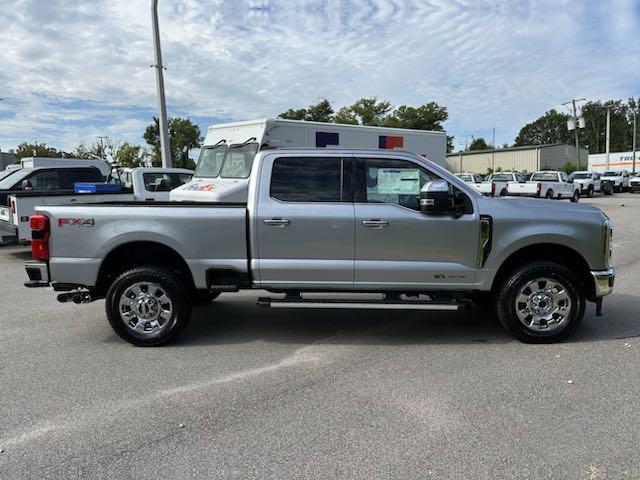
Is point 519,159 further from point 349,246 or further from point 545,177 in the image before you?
point 349,246

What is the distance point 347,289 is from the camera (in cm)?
528

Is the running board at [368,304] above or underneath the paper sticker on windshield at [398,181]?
underneath

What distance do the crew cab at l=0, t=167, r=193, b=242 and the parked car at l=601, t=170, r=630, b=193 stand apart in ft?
124

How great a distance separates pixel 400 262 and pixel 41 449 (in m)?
3.39

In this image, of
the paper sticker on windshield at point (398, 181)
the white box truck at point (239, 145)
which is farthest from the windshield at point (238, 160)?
the paper sticker on windshield at point (398, 181)

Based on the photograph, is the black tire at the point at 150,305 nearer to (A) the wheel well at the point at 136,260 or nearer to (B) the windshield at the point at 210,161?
(A) the wheel well at the point at 136,260

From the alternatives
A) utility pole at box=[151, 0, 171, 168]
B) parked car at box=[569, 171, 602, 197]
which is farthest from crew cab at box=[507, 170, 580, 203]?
utility pole at box=[151, 0, 171, 168]

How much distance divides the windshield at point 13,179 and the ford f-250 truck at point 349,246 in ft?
29.8

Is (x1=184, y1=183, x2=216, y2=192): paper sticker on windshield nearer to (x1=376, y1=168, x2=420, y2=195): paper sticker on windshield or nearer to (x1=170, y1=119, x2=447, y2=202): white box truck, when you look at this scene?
(x1=170, y1=119, x2=447, y2=202): white box truck

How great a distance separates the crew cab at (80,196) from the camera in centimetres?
1016

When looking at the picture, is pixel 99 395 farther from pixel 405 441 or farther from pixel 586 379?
pixel 586 379

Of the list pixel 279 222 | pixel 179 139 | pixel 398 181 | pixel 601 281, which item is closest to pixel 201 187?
pixel 279 222

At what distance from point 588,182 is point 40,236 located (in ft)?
129

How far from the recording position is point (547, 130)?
12912 cm
